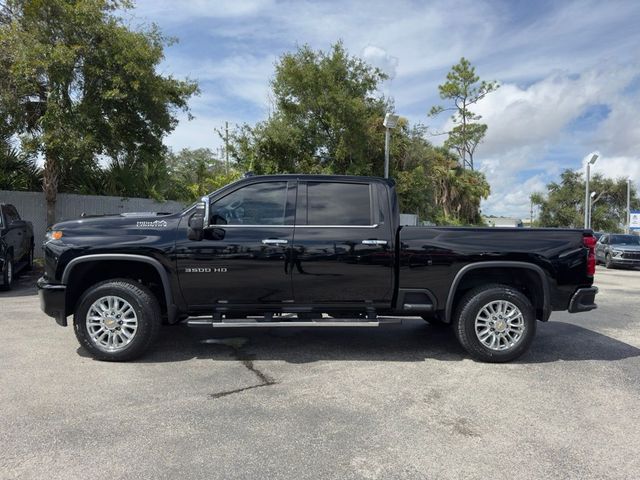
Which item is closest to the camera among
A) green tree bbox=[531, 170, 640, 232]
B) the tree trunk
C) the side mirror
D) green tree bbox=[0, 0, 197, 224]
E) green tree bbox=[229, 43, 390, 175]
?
the side mirror

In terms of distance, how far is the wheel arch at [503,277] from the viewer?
5383mm

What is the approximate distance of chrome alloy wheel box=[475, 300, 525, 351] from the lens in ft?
17.8

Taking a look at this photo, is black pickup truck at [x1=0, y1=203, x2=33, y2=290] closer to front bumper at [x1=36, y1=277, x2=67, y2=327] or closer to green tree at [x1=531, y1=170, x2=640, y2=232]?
front bumper at [x1=36, y1=277, x2=67, y2=327]

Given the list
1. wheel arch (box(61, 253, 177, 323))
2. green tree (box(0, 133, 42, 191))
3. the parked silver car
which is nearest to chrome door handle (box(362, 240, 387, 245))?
wheel arch (box(61, 253, 177, 323))

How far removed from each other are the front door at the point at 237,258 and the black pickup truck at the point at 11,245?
6530 mm

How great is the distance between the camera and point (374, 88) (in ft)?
66.9

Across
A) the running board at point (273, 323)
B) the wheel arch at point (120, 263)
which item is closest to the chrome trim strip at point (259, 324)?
the running board at point (273, 323)

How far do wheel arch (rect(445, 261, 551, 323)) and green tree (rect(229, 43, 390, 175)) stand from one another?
45.9ft

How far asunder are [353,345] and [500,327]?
1.74 metres

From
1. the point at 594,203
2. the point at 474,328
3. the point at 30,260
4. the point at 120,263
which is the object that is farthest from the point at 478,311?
the point at 594,203

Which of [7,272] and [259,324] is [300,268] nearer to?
[259,324]

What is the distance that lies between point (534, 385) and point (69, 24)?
42.1 feet

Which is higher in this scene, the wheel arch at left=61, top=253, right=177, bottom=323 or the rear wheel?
the wheel arch at left=61, top=253, right=177, bottom=323

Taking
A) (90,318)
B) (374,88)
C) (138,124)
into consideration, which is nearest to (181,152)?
(374,88)
